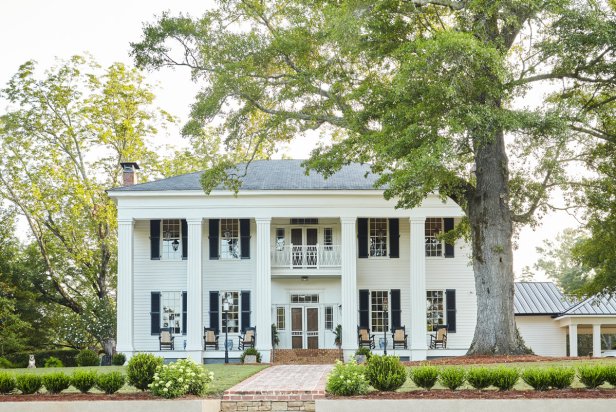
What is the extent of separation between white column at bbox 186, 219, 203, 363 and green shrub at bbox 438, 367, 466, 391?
56.9ft

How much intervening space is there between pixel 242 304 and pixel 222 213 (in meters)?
3.62

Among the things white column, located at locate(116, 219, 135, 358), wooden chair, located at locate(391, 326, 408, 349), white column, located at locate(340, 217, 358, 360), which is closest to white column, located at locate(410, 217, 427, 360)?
wooden chair, located at locate(391, 326, 408, 349)

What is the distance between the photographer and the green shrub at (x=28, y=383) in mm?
15508

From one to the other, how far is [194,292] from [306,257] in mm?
4572

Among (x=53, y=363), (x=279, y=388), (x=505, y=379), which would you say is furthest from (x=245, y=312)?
(x=505, y=379)

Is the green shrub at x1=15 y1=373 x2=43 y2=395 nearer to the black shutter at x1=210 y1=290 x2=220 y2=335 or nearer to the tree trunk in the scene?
the tree trunk

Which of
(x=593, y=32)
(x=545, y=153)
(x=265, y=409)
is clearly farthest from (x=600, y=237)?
(x=265, y=409)

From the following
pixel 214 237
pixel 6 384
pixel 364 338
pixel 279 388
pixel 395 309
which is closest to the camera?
pixel 6 384

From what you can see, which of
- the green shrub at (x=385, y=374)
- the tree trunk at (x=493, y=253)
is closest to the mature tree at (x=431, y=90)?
the tree trunk at (x=493, y=253)

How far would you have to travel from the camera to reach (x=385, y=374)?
1508cm

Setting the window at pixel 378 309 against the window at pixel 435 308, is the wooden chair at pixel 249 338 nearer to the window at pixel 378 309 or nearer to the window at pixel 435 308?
the window at pixel 378 309

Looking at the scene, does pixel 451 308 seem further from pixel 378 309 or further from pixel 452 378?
pixel 452 378

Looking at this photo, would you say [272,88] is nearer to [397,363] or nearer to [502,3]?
[502,3]

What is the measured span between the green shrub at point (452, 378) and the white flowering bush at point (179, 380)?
14.1 ft
